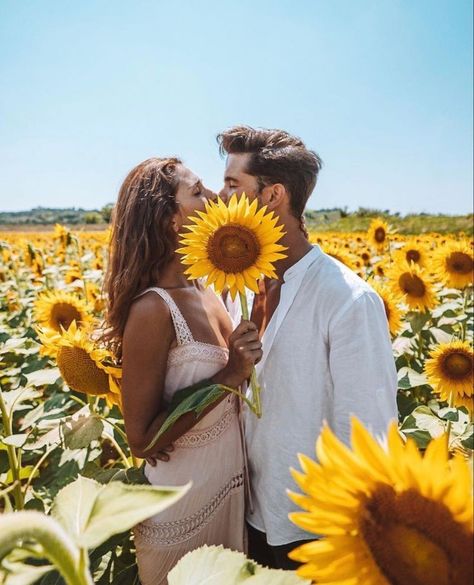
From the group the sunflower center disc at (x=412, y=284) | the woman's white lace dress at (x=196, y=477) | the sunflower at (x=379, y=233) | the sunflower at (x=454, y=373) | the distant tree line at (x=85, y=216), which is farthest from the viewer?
the distant tree line at (x=85, y=216)

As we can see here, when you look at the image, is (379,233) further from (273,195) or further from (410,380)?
(273,195)

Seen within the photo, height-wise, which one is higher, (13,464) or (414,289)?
(414,289)

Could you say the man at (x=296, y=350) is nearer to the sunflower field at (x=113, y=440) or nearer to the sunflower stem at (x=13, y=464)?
the sunflower field at (x=113, y=440)

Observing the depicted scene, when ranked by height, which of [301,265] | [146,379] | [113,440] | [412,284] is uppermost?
[301,265]

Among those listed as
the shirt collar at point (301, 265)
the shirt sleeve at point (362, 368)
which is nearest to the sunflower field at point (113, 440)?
the shirt sleeve at point (362, 368)

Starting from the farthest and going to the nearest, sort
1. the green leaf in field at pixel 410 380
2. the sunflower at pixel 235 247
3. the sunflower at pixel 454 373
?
the green leaf in field at pixel 410 380 → the sunflower at pixel 454 373 → the sunflower at pixel 235 247

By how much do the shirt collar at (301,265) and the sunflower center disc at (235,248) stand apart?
41 centimetres

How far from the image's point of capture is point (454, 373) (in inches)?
103

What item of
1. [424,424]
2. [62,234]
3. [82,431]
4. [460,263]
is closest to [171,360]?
[82,431]

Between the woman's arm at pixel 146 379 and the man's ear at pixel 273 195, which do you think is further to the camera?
the man's ear at pixel 273 195

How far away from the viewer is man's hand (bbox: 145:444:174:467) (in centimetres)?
199

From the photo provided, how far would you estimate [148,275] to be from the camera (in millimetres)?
2199

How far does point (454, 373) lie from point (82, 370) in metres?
2.02

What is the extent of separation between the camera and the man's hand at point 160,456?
1991mm
